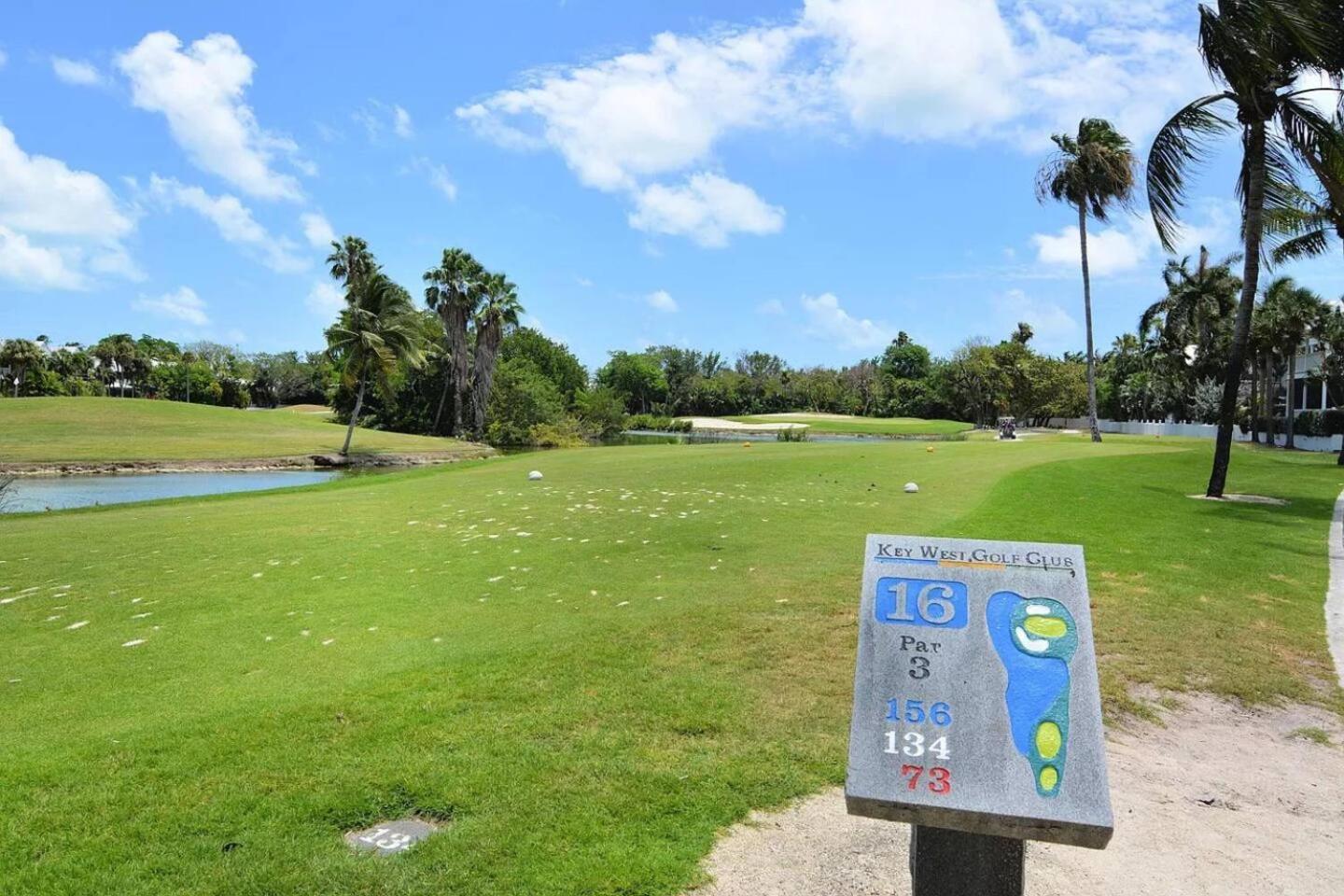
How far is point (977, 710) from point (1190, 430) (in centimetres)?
7041

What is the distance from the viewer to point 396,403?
73812 millimetres

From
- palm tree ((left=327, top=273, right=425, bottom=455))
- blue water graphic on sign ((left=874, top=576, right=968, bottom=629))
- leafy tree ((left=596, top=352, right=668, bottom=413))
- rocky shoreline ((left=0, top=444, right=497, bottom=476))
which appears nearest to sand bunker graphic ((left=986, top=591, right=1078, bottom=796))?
blue water graphic on sign ((left=874, top=576, right=968, bottom=629))

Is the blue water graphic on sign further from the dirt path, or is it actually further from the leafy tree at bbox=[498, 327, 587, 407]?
the leafy tree at bbox=[498, 327, 587, 407]

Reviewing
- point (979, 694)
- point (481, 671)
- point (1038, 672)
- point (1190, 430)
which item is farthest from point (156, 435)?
point (1190, 430)

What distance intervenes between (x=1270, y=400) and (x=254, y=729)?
57.5 meters

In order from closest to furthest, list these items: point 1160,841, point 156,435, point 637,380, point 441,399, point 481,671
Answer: point 1160,841
point 481,671
point 156,435
point 441,399
point 637,380

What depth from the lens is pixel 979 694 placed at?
307 centimetres

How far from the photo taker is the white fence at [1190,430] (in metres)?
48.7

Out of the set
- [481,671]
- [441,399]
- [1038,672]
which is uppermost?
[441,399]

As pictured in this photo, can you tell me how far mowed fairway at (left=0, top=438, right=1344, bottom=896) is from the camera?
4.01 metres

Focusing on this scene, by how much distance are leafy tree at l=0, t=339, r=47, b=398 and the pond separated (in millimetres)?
63878

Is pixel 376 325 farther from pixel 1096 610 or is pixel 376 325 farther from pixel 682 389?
pixel 682 389

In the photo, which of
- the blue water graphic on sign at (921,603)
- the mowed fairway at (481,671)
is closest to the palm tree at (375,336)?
the mowed fairway at (481,671)

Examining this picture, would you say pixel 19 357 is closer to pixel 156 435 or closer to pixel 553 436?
pixel 156 435
